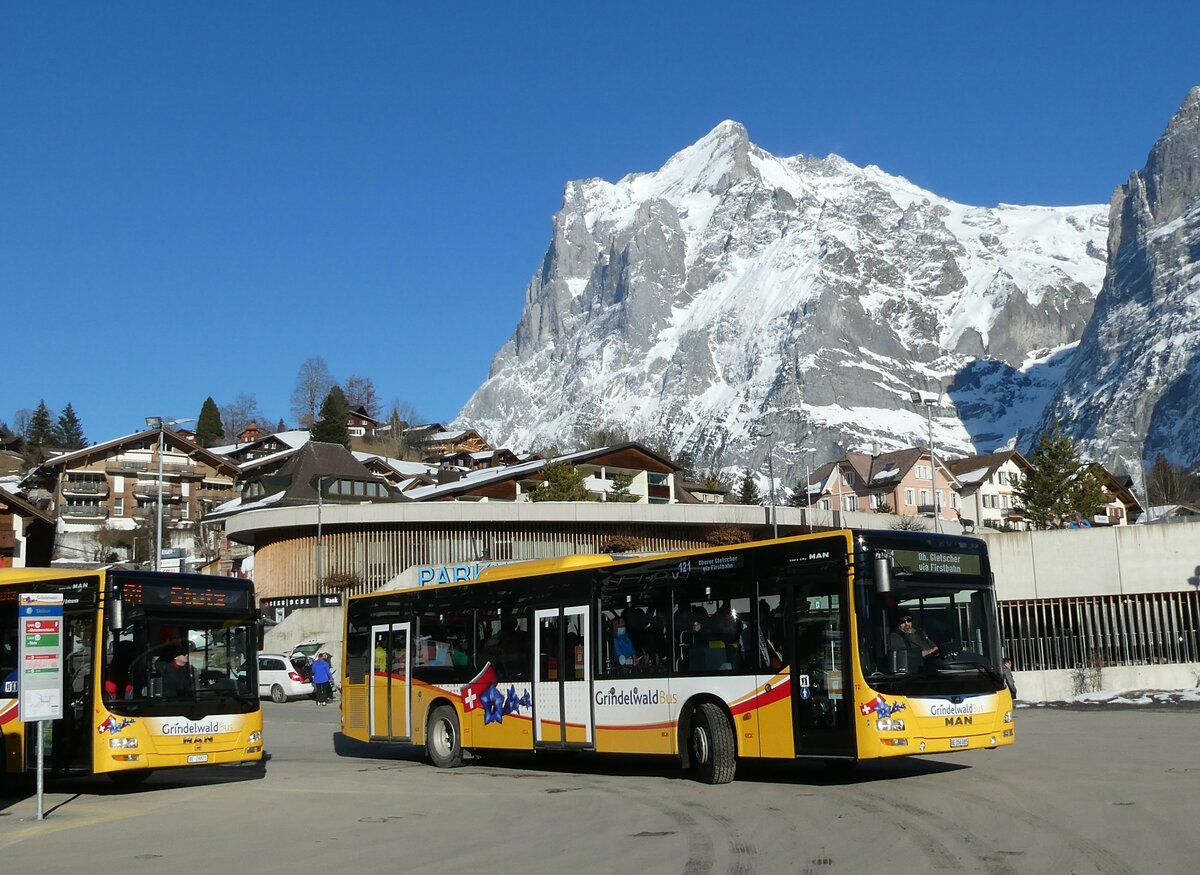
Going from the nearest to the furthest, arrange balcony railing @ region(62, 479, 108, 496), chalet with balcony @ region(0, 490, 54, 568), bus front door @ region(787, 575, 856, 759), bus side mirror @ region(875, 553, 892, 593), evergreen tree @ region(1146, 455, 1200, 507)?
bus side mirror @ region(875, 553, 892, 593)
bus front door @ region(787, 575, 856, 759)
chalet with balcony @ region(0, 490, 54, 568)
balcony railing @ region(62, 479, 108, 496)
evergreen tree @ region(1146, 455, 1200, 507)

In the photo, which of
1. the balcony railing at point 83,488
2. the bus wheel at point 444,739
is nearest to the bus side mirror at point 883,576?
the bus wheel at point 444,739

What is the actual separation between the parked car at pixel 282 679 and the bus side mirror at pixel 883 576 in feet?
96.8

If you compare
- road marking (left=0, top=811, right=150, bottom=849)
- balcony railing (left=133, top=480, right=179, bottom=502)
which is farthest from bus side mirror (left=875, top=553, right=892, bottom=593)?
balcony railing (left=133, top=480, right=179, bottom=502)

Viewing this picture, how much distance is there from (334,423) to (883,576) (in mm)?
121439

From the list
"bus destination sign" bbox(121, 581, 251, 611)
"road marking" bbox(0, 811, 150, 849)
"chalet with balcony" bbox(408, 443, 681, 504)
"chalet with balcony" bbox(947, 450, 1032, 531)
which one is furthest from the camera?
"chalet with balcony" bbox(947, 450, 1032, 531)

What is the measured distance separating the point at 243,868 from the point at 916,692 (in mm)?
6944

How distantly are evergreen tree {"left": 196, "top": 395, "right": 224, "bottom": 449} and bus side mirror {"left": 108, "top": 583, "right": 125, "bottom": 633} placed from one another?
134m

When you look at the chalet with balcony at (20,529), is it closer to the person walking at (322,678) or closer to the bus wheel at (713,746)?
the person walking at (322,678)

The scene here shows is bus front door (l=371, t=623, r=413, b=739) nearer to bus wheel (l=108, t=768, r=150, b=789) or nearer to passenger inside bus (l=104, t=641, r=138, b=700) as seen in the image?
bus wheel (l=108, t=768, r=150, b=789)

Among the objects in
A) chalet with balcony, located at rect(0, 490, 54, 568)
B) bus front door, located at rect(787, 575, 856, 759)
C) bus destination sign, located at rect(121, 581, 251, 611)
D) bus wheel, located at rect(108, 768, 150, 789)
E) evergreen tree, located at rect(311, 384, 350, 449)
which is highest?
evergreen tree, located at rect(311, 384, 350, 449)

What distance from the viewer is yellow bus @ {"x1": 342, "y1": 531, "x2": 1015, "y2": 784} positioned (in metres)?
13.5

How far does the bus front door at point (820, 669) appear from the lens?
13375 mm

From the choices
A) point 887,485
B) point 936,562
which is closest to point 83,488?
point 887,485

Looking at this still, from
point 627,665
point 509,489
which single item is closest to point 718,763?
point 627,665
